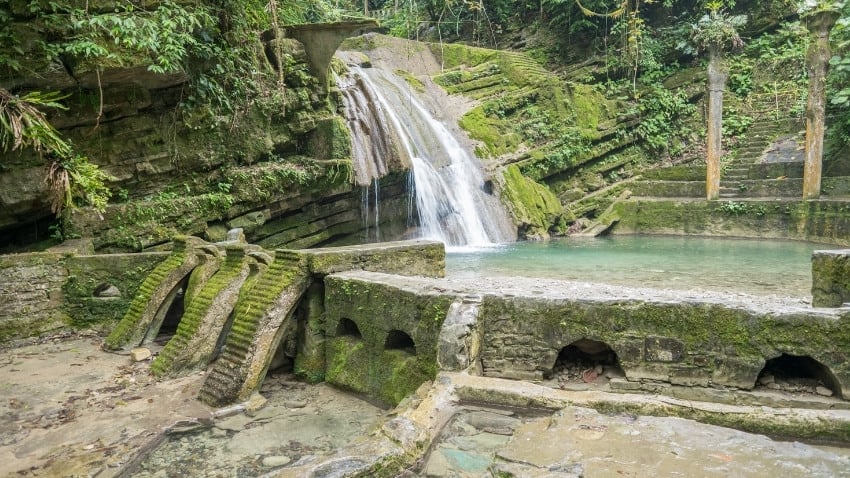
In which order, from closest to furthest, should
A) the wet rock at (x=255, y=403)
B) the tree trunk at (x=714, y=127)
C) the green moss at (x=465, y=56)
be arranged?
Answer: the wet rock at (x=255, y=403) → the tree trunk at (x=714, y=127) → the green moss at (x=465, y=56)

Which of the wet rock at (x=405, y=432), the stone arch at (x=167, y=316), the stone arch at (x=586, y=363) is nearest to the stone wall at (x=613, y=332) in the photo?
the stone arch at (x=586, y=363)

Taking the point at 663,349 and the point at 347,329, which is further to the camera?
the point at 347,329

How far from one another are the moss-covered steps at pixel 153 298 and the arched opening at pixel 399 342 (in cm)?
365

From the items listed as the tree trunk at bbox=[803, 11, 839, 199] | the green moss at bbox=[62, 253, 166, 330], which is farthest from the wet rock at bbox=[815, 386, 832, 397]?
the tree trunk at bbox=[803, 11, 839, 199]

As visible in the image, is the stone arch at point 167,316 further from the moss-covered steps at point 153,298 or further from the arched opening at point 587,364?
the arched opening at point 587,364

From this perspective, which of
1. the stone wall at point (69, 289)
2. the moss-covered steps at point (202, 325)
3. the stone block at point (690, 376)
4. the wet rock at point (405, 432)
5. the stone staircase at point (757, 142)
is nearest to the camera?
the wet rock at point (405, 432)

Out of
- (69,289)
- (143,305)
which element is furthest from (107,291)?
(143,305)

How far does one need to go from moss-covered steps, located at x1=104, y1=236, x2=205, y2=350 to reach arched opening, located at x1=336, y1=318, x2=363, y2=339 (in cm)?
282

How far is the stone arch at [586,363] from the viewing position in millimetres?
4855

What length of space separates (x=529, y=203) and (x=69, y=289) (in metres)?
10.8

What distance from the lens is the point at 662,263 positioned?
A: 33.2ft

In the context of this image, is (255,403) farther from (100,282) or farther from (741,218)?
(741,218)

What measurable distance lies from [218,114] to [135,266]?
136 inches

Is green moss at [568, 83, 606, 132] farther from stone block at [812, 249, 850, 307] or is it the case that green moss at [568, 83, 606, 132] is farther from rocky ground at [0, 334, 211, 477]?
rocky ground at [0, 334, 211, 477]
